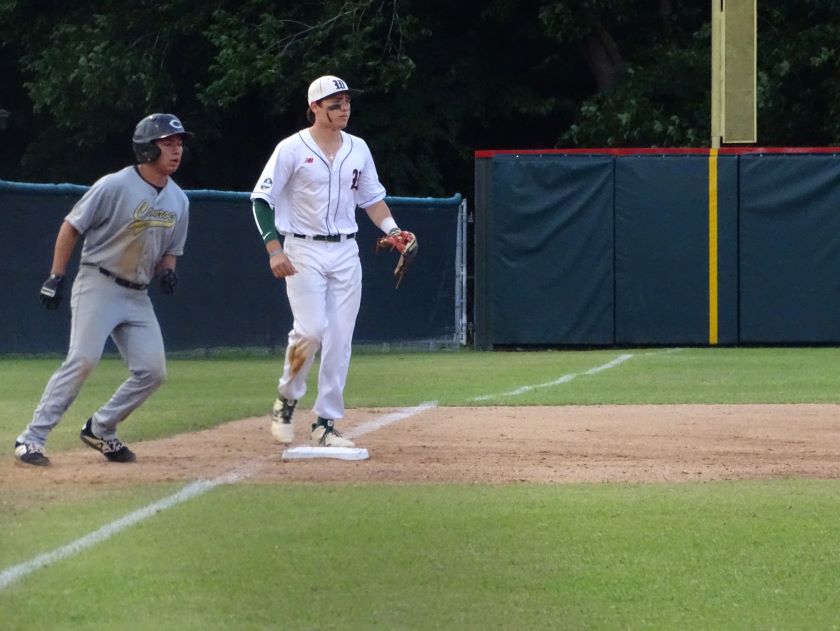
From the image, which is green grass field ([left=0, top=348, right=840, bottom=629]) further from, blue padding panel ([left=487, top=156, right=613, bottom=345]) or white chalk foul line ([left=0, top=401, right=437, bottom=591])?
blue padding panel ([left=487, top=156, right=613, bottom=345])

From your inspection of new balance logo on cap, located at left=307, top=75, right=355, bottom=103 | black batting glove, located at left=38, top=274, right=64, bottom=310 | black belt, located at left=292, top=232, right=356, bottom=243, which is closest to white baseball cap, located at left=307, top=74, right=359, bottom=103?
new balance logo on cap, located at left=307, top=75, right=355, bottom=103

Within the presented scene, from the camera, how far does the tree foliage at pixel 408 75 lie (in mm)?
24078

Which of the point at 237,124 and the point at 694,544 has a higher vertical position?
the point at 237,124

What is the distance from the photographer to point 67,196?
17.8 metres

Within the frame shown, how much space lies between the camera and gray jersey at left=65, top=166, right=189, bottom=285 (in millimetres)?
7980

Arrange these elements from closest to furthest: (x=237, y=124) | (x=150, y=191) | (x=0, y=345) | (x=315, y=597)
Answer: (x=315, y=597) → (x=150, y=191) → (x=0, y=345) → (x=237, y=124)

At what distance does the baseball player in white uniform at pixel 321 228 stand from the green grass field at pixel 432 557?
1.33m

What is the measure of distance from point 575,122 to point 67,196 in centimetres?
1132

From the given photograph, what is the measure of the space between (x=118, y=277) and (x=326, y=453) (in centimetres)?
145

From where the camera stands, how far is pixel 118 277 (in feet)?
26.7

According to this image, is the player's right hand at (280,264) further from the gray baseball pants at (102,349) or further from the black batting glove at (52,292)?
the black batting glove at (52,292)

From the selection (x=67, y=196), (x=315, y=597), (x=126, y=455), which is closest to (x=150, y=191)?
(x=126, y=455)

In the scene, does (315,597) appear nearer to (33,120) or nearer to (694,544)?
(694,544)

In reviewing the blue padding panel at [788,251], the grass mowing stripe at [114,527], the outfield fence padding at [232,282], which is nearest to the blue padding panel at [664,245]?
the blue padding panel at [788,251]
